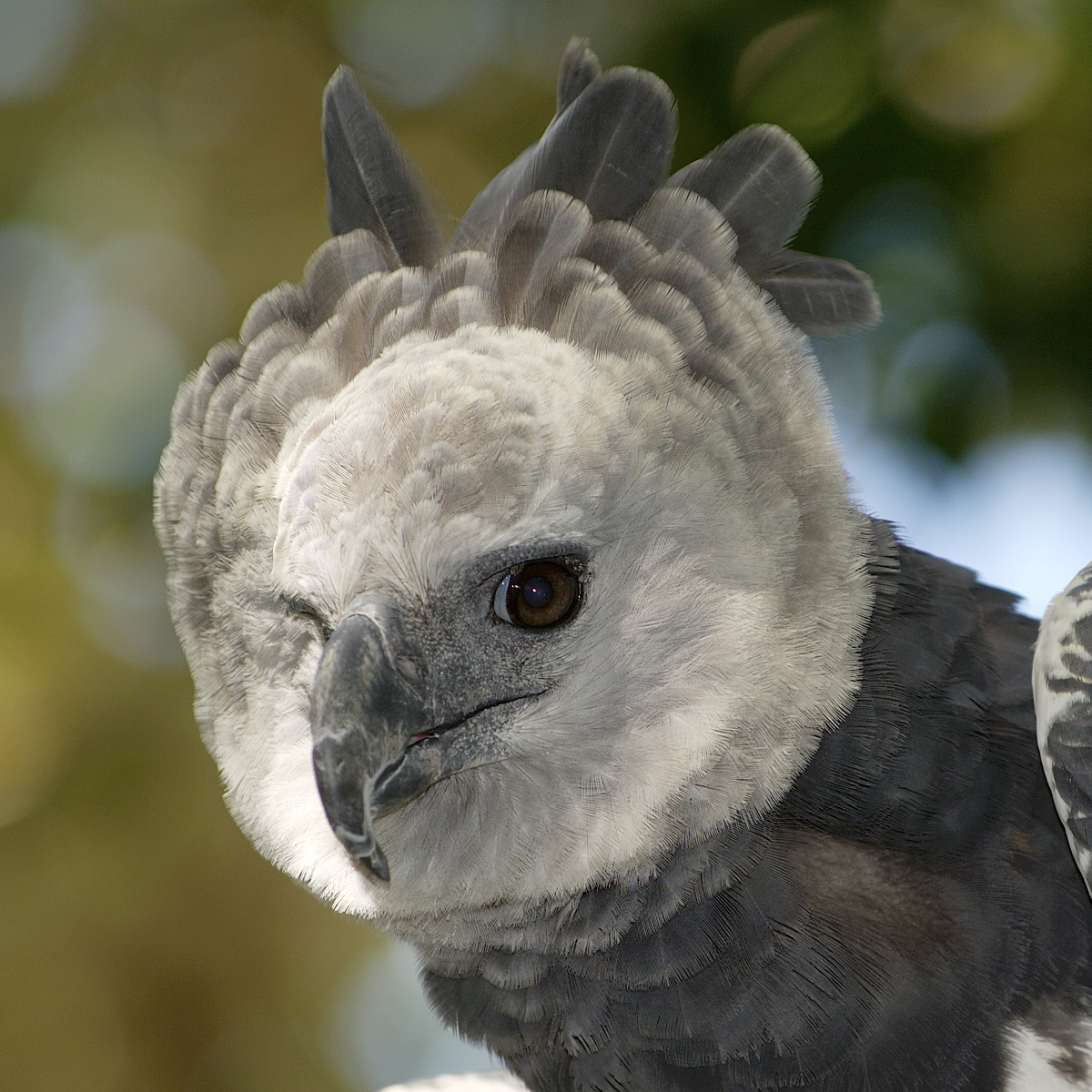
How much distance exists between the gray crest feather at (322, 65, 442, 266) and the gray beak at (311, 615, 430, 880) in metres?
0.30

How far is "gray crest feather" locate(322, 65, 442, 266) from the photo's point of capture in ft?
2.37

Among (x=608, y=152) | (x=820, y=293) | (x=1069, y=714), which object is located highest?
(x=608, y=152)

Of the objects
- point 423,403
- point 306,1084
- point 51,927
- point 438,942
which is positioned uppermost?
point 423,403

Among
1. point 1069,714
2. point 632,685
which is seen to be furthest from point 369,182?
point 1069,714

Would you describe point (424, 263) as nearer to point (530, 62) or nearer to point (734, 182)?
point (734, 182)

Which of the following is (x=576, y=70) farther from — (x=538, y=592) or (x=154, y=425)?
(x=154, y=425)

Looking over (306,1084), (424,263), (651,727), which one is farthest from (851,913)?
(306,1084)

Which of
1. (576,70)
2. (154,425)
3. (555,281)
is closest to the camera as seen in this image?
(555,281)

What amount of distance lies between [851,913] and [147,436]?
139cm

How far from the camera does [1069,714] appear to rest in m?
0.67

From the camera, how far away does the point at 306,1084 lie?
5.47 feet

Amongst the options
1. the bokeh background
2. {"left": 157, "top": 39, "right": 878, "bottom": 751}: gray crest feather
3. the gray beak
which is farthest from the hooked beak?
the bokeh background

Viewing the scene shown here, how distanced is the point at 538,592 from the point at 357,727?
0.47ft

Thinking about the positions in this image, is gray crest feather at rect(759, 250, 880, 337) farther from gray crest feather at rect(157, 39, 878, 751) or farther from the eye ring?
the eye ring
